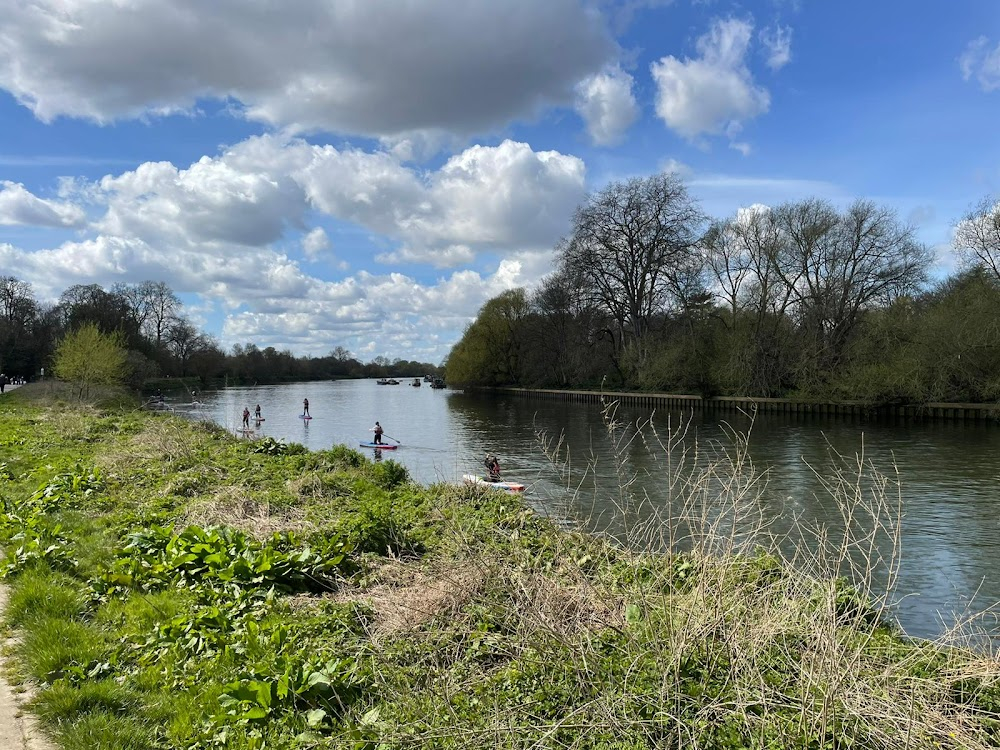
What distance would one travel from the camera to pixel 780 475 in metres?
21.2

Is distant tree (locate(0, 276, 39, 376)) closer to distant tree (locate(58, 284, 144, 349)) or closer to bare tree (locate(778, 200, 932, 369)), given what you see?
distant tree (locate(58, 284, 144, 349))

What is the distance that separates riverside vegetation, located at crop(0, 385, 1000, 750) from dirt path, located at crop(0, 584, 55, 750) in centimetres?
8

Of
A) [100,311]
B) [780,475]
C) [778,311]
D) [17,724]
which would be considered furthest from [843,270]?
[100,311]

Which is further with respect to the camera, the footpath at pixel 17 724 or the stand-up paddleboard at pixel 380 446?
the stand-up paddleboard at pixel 380 446

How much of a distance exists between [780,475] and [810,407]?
25462 mm

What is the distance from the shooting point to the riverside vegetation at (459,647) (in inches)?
144

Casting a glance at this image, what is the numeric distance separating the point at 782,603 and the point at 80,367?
1630 inches

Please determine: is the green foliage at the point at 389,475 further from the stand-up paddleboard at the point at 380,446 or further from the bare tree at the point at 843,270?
the bare tree at the point at 843,270

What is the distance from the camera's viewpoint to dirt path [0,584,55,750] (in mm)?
3555

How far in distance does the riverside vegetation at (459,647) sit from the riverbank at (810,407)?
19598 mm

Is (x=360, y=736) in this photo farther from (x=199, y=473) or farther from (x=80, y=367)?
(x=80, y=367)

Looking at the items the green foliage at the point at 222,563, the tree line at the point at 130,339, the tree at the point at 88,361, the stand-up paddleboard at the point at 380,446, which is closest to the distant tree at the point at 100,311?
the tree line at the point at 130,339

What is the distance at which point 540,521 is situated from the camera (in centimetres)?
958

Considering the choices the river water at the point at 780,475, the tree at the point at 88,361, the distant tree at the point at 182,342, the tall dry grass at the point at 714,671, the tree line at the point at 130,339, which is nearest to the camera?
the tall dry grass at the point at 714,671
